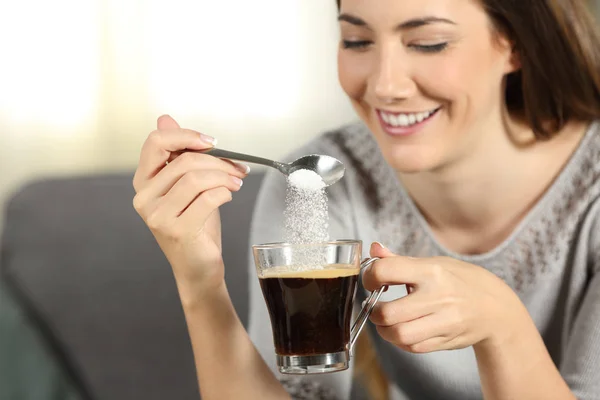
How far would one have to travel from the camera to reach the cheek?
5.48ft

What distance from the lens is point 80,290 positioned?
2221mm

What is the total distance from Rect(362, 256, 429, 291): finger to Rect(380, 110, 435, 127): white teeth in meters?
0.52

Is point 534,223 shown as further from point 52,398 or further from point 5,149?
point 5,149

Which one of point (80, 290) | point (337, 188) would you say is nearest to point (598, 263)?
point (337, 188)

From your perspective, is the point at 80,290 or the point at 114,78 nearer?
the point at 80,290

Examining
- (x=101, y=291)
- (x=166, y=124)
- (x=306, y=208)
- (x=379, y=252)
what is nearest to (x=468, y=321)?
(x=379, y=252)

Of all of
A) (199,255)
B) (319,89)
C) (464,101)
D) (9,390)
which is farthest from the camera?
(319,89)

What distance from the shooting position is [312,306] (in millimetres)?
1229

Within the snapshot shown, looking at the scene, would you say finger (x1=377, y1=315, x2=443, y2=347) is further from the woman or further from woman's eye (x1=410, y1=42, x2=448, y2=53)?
woman's eye (x1=410, y1=42, x2=448, y2=53)

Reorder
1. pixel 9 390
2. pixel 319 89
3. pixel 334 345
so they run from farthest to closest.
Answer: pixel 319 89, pixel 9 390, pixel 334 345

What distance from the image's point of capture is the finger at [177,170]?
4.20ft

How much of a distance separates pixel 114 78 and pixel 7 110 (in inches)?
19.9

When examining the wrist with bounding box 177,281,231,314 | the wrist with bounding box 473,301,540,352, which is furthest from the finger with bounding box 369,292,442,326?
the wrist with bounding box 177,281,231,314

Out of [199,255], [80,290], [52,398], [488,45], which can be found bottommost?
[52,398]
